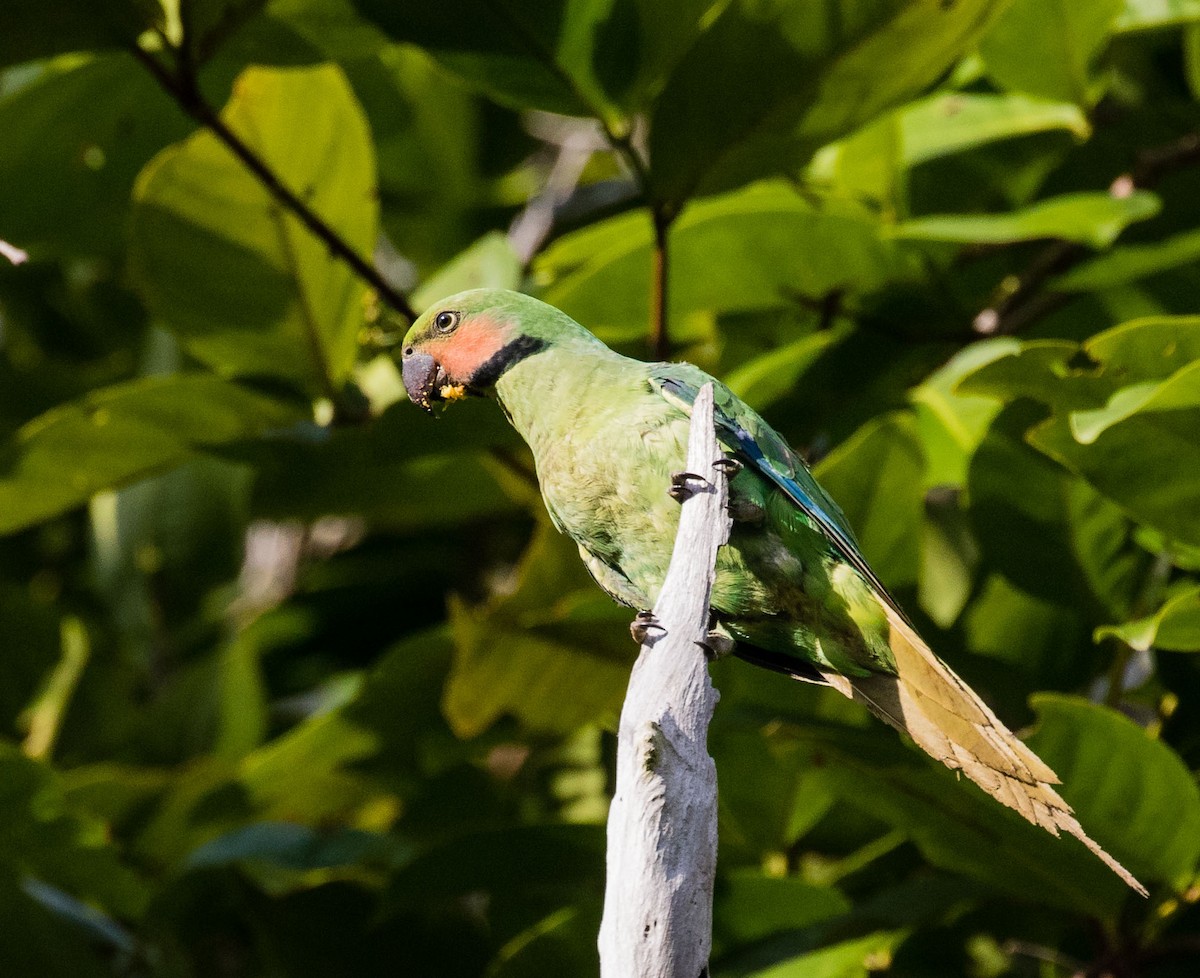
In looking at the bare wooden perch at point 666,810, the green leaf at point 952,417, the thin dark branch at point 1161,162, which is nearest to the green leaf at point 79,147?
the green leaf at point 952,417

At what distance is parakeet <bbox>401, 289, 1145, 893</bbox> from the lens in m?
1.99

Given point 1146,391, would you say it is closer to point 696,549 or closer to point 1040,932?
point 696,549

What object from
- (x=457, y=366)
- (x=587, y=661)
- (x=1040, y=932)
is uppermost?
(x=457, y=366)

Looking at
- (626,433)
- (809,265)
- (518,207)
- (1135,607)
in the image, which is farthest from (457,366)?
(518,207)

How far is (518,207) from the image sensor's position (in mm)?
4113

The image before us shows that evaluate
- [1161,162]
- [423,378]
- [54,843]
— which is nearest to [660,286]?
[423,378]

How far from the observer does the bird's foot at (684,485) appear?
186 centimetres

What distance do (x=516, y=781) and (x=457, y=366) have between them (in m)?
1.51

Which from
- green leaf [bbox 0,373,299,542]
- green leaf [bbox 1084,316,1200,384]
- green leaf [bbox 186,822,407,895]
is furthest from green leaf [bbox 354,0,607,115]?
green leaf [bbox 186,822,407,895]

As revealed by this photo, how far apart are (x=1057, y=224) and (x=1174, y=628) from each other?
0.85 m

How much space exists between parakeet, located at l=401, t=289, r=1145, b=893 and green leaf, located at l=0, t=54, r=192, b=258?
45.5 inches

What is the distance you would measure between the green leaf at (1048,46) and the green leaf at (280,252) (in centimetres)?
128

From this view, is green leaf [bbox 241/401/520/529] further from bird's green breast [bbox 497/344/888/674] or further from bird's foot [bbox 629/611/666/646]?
bird's foot [bbox 629/611/666/646]

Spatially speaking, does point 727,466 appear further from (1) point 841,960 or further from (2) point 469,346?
(1) point 841,960
